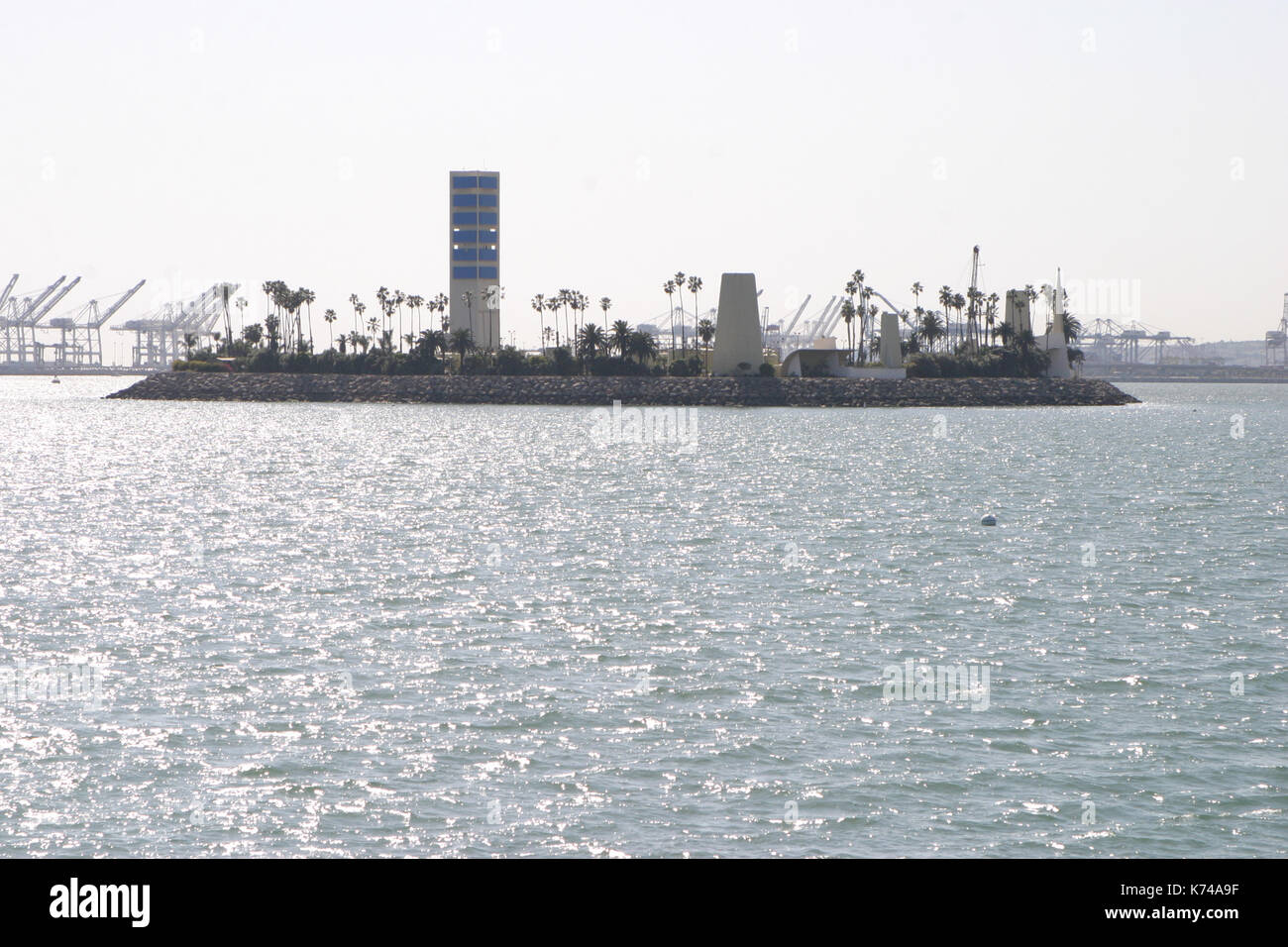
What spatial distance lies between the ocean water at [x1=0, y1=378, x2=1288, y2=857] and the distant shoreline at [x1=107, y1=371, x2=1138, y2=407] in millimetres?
90710

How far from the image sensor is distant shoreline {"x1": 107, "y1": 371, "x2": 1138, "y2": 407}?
14225cm

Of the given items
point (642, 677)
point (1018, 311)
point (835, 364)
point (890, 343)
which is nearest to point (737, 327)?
point (835, 364)

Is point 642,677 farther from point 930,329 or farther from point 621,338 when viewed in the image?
point 930,329

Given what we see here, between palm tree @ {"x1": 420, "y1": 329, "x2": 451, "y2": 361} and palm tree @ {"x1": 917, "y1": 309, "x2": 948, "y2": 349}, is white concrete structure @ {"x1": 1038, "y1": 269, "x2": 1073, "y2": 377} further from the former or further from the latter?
palm tree @ {"x1": 420, "y1": 329, "x2": 451, "y2": 361}

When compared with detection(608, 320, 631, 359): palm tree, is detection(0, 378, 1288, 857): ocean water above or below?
below

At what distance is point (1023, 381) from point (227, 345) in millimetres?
103229

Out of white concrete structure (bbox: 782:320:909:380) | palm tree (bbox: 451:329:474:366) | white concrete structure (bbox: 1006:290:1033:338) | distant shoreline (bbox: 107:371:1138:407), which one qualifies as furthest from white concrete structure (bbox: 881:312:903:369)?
palm tree (bbox: 451:329:474:366)

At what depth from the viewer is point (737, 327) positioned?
143875 mm

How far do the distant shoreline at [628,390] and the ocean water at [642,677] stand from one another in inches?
3571

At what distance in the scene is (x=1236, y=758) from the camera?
637 inches

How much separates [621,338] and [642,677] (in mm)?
135423

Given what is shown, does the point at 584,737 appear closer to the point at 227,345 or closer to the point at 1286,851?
the point at 1286,851

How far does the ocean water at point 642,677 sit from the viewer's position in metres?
13.9

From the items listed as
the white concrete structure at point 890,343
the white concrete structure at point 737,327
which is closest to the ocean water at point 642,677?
the white concrete structure at point 737,327
